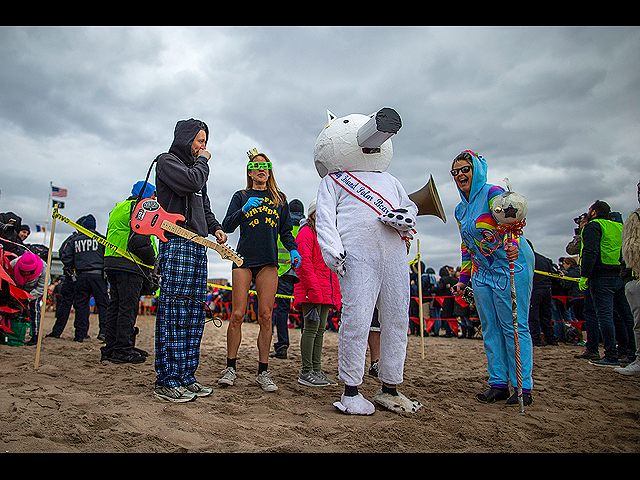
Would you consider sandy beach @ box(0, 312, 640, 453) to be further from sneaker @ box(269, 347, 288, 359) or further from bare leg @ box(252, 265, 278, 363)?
sneaker @ box(269, 347, 288, 359)

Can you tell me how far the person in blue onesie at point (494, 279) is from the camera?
121 inches

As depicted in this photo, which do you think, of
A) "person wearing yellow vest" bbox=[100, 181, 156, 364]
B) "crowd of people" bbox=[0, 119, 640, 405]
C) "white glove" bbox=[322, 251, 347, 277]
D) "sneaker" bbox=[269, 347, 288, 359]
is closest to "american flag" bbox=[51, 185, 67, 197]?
"crowd of people" bbox=[0, 119, 640, 405]

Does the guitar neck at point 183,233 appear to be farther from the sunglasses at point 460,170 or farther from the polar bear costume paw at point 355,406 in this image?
the sunglasses at point 460,170

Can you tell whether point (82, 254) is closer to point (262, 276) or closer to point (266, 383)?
point (262, 276)

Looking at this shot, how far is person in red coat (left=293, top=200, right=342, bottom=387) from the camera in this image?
3752 mm

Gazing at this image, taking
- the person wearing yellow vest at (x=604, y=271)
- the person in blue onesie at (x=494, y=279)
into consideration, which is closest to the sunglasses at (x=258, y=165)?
the person in blue onesie at (x=494, y=279)

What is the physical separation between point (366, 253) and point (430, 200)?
3.70 ft

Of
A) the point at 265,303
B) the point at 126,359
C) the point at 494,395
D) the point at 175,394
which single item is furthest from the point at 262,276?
the point at 126,359

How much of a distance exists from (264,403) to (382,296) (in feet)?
3.87

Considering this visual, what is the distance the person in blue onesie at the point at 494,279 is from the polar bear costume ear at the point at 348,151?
0.77 metres

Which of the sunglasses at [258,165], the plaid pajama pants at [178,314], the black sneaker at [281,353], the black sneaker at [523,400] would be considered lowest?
the black sneaker at [281,353]

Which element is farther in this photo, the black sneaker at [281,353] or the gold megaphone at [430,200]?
the black sneaker at [281,353]
